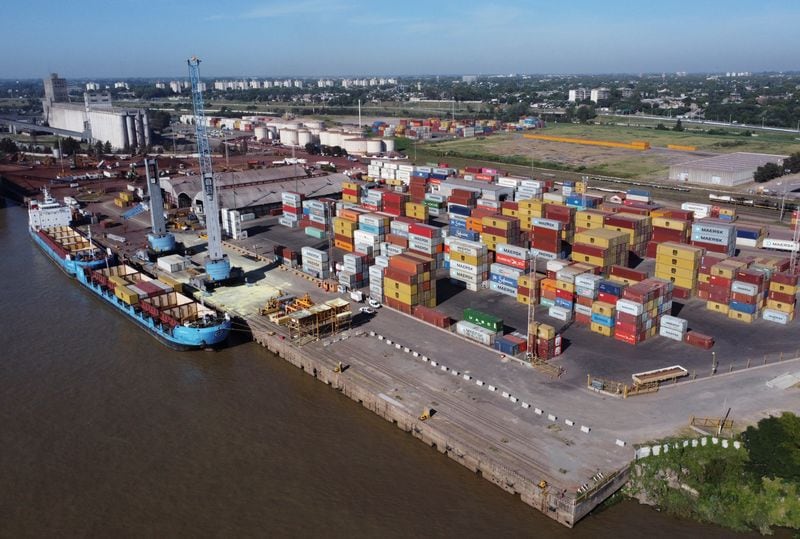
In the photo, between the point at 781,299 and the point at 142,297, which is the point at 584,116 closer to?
the point at 781,299

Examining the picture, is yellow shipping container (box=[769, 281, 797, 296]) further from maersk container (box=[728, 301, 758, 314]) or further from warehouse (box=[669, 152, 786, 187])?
warehouse (box=[669, 152, 786, 187])

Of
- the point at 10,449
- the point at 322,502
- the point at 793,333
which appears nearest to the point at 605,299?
the point at 793,333

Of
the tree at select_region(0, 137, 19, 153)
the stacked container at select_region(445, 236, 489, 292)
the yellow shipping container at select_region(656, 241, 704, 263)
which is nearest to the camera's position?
the yellow shipping container at select_region(656, 241, 704, 263)

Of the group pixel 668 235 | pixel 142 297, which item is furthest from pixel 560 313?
pixel 142 297

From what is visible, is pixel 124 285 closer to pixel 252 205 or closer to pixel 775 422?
pixel 252 205

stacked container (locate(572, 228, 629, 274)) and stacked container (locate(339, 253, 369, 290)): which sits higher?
stacked container (locate(572, 228, 629, 274))

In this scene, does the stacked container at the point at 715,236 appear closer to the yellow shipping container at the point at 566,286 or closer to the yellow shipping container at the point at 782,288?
the yellow shipping container at the point at 782,288

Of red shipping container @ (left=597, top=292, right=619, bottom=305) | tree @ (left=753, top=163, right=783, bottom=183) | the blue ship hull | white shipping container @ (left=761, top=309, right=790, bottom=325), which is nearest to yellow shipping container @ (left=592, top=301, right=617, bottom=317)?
red shipping container @ (left=597, top=292, right=619, bottom=305)
